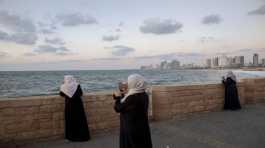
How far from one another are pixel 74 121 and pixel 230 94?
523cm

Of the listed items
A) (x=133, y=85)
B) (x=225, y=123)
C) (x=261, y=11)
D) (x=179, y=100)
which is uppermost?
(x=261, y=11)

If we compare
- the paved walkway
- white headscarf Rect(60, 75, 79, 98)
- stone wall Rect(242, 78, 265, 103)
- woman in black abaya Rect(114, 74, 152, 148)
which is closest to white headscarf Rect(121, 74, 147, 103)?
woman in black abaya Rect(114, 74, 152, 148)

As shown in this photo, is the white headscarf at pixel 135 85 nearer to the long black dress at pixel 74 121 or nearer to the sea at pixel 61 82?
the long black dress at pixel 74 121

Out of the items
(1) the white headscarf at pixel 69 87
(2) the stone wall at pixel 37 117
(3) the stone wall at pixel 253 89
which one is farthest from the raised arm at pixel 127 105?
(3) the stone wall at pixel 253 89

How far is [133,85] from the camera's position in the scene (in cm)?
289

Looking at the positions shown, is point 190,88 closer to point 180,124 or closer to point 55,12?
point 180,124

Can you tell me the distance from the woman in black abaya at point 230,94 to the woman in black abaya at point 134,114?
A: 562 cm

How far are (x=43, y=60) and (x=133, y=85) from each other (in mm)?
32332

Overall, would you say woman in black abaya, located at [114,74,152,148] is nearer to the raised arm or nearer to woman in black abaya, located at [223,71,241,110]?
the raised arm

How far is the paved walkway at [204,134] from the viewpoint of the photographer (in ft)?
14.9

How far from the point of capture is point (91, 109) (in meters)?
5.34

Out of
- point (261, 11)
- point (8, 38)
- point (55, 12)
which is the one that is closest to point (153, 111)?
point (261, 11)

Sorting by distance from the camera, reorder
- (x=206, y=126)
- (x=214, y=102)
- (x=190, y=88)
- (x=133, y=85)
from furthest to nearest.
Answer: (x=214, y=102), (x=190, y=88), (x=206, y=126), (x=133, y=85)

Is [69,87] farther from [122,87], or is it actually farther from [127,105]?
[127,105]
